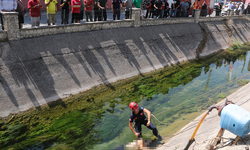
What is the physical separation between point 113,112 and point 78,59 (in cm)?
336

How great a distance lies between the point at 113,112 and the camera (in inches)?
368

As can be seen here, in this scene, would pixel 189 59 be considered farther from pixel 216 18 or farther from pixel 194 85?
pixel 216 18

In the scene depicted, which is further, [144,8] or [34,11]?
Answer: [144,8]

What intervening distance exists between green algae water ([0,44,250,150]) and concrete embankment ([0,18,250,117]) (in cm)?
53

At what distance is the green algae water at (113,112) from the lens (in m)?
7.55

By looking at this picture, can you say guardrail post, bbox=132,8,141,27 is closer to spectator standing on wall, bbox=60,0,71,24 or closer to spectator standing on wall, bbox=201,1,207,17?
spectator standing on wall, bbox=60,0,71,24

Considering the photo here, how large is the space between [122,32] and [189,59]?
18.5ft

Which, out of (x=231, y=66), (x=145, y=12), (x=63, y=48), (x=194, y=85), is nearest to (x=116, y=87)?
(x=63, y=48)

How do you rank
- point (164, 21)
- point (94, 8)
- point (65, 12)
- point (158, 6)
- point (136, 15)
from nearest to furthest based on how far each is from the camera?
point (65, 12)
point (94, 8)
point (136, 15)
point (158, 6)
point (164, 21)

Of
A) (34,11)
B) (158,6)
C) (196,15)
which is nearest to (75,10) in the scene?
(34,11)

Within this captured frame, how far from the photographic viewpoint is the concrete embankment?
29.9 ft

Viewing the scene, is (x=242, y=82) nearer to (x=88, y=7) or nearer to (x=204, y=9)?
(x=88, y=7)

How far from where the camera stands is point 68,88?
33.4ft

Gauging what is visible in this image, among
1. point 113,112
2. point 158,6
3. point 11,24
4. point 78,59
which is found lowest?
point 113,112
